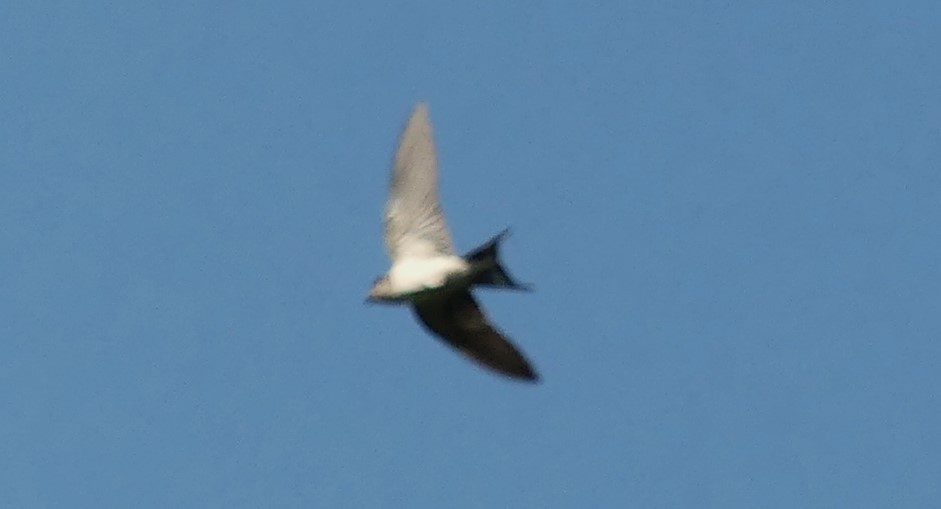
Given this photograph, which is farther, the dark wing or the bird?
the dark wing

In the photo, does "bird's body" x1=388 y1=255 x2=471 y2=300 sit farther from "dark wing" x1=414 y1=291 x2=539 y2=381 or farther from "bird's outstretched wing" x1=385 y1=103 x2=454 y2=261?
"dark wing" x1=414 y1=291 x2=539 y2=381

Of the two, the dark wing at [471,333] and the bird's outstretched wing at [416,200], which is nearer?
the bird's outstretched wing at [416,200]

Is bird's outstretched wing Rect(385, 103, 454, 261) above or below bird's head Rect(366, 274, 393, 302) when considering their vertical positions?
above

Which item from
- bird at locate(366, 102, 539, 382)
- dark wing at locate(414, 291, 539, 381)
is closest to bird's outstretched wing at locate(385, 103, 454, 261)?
bird at locate(366, 102, 539, 382)

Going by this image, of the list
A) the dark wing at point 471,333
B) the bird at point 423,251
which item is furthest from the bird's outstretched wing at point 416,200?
the dark wing at point 471,333

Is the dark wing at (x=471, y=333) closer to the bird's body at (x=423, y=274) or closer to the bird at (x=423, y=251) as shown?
the bird at (x=423, y=251)

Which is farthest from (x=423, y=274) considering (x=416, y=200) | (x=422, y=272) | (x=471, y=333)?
(x=471, y=333)

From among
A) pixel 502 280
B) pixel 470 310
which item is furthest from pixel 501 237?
pixel 470 310
